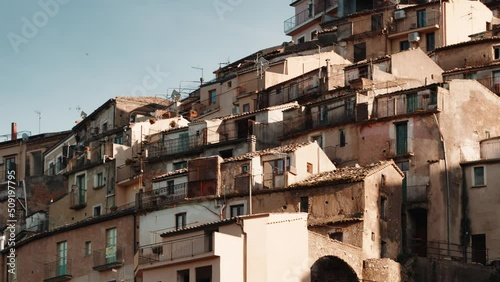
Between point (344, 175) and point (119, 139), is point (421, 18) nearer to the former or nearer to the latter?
point (119, 139)

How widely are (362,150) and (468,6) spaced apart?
85.6 feet

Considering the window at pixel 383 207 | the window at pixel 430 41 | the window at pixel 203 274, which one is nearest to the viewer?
the window at pixel 203 274

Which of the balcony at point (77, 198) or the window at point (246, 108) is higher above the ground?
the window at point (246, 108)

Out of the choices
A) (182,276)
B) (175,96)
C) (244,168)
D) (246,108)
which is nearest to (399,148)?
(244,168)

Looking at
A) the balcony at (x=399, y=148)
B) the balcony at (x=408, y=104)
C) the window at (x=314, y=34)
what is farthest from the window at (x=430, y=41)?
the balcony at (x=399, y=148)

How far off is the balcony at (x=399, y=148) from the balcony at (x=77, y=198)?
75.5 feet

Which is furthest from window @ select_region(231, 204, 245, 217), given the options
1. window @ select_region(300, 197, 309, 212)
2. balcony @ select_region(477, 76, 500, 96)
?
balcony @ select_region(477, 76, 500, 96)

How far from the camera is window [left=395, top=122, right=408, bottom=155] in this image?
78438mm

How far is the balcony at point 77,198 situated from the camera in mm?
92312

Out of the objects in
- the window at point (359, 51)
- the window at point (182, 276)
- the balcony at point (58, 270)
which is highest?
the window at point (359, 51)

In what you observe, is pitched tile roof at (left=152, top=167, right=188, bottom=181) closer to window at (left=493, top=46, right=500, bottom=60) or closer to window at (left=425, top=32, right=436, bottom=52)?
window at (left=493, top=46, right=500, bottom=60)

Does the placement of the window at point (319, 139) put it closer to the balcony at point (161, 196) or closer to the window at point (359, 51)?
the balcony at point (161, 196)

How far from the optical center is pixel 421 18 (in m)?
101

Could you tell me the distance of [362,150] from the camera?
262 ft
